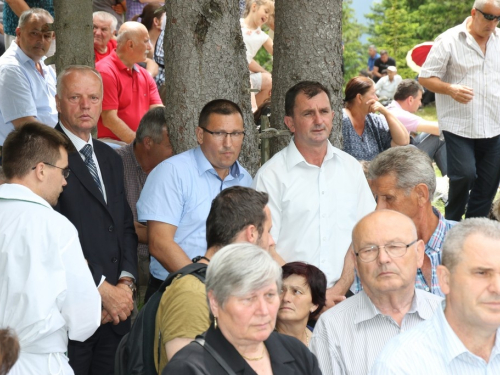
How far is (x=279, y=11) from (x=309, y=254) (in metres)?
2.21

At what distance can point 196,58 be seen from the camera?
19.7ft

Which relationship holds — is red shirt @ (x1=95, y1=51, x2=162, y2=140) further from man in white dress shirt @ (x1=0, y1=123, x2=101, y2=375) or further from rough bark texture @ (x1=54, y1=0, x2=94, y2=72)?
man in white dress shirt @ (x1=0, y1=123, x2=101, y2=375)

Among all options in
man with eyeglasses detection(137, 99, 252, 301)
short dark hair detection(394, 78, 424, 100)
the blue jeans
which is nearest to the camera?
man with eyeglasses detection(137, 99, 252, 301)

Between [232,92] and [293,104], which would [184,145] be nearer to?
[232,92]

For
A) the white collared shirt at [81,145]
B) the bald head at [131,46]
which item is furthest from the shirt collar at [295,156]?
the bald head at [131,46]

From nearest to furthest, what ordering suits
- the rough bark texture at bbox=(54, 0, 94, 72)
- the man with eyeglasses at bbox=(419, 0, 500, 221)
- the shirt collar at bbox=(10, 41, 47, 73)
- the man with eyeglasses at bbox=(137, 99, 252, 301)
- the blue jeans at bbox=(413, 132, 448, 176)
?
the man with eyeglasses at bbox=(137, 99, 252, 301)
the rough bark texture at bbox=(54, 0, 94, 72)
the shirt collar at bbox=(10, 41, 47, 73)
the man with eyeglasses at bbox=(419, 0, 500, 221)
the blue jeans at bbox=(413, 132, 448, 176)

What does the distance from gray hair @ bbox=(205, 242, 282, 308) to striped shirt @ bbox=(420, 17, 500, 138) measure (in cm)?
519

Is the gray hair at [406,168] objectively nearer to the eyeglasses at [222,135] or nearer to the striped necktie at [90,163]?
the eyeglasses at [222,135]

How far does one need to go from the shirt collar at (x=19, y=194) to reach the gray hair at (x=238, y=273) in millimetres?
1243

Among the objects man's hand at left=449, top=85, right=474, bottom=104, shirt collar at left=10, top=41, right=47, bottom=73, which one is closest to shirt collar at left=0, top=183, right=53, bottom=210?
shirt collar at left=10, top=41, right=47, bottom=73

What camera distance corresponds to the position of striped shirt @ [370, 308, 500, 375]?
3.12 meters

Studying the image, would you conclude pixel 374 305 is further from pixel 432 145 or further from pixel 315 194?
pixel 432 145

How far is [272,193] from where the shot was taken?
17.5ft

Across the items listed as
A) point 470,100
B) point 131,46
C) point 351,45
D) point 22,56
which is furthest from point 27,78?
point 351,45
